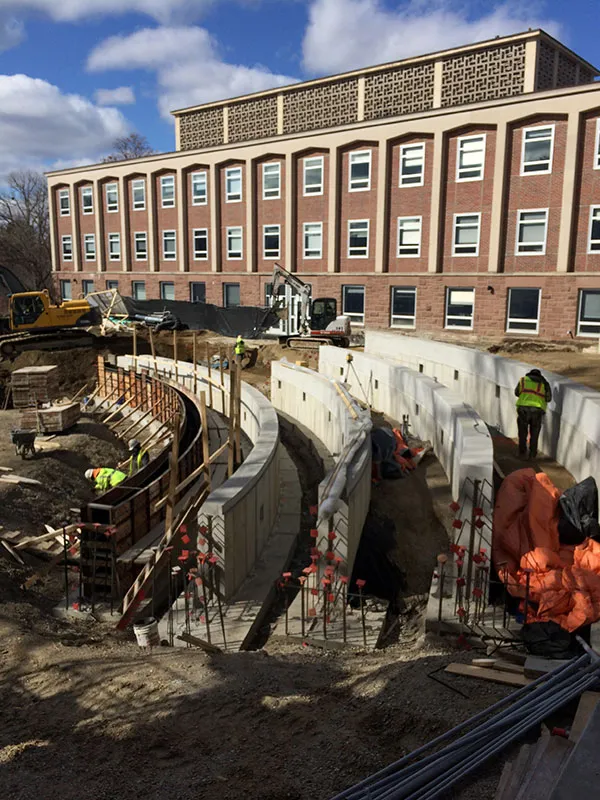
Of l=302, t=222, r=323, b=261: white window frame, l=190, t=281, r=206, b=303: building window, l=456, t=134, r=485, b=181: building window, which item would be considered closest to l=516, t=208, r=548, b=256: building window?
l=456, t=134, r=485, b=181: building window

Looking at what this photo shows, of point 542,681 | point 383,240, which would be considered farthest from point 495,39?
point 542,681

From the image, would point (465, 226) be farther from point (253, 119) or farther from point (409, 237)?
point (253, 119)

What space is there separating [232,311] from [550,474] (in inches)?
951

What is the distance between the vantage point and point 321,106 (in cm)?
4012

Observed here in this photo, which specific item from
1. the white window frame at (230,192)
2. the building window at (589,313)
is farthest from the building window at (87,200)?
the building window at (589,313)

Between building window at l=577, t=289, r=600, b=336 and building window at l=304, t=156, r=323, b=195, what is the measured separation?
15.8m

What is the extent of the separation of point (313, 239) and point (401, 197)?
591cm

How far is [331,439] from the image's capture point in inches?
627

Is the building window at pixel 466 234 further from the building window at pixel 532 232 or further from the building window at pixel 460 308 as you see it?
the building window at pixel 532 232

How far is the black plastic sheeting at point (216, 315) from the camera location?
1277 inches

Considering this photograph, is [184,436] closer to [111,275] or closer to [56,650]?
[56,650]

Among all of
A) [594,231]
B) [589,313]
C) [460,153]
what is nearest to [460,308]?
[589,313]

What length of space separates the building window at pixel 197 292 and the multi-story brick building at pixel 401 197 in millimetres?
100

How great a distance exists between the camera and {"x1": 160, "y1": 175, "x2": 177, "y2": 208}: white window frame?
4288 centimetres
